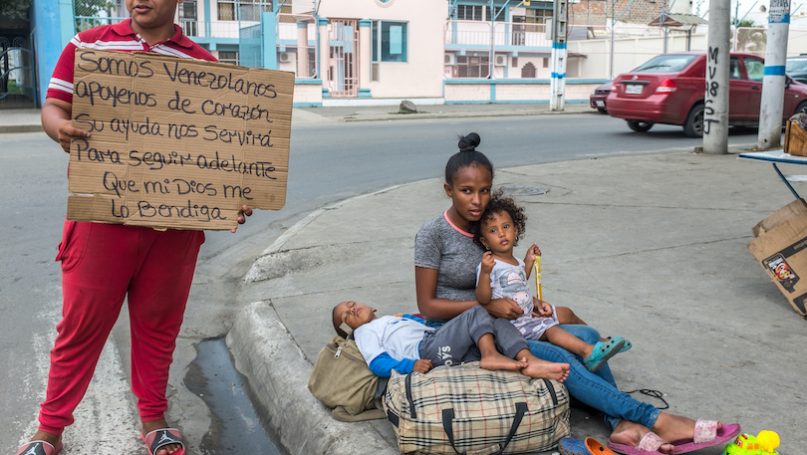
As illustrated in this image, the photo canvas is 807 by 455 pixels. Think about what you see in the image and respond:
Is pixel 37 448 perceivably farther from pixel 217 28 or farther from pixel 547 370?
pixel 217 28

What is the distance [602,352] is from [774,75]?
33.5 feet

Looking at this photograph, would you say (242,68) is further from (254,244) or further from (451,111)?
(451,111)

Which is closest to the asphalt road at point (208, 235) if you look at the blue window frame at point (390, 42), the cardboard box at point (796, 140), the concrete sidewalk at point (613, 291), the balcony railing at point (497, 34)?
the concrete sidewalk at point (613, 291)

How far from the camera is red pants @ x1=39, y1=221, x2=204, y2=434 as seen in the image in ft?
9.91

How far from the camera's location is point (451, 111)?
24.4 metres

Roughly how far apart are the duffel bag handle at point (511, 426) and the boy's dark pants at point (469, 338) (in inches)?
12.1

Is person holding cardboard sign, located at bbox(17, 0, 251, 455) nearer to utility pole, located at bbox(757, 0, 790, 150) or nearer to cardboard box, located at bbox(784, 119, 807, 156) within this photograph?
cardboard box, located at bbox(784, 119, 807, 156)

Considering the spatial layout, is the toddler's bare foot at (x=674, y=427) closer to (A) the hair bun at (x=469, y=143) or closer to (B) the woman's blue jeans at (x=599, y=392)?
(B) the woman's blue jeans at (x=599, y=392)

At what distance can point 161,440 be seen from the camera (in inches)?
130

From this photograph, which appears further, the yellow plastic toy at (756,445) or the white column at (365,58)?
the white column at (365,58)

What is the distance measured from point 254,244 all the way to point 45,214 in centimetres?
228

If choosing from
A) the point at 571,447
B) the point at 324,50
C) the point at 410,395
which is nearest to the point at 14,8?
the point at 324,50

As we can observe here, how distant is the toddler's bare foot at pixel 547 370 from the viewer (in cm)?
313

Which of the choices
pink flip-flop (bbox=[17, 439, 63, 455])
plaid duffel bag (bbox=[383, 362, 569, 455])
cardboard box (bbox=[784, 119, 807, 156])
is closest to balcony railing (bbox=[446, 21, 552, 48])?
cardboard box (bbox=[784, 119, 807, 156])
